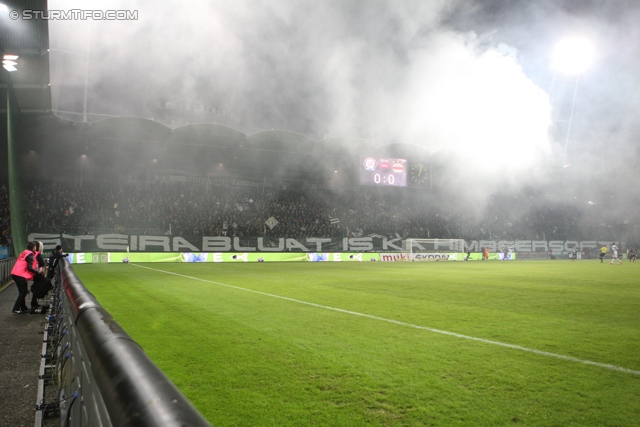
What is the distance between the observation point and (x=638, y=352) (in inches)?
207

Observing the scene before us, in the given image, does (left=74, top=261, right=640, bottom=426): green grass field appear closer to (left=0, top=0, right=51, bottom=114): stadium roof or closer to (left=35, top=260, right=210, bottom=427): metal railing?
(left=35, top=260, right=210, bottom=427): metal railing

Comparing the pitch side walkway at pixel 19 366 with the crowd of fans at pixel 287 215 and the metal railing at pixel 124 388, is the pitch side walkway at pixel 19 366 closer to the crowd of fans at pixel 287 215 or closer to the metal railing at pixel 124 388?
the metal railing at pixel 124 388

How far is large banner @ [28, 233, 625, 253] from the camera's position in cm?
2666

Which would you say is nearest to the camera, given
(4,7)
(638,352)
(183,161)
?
(638,352)

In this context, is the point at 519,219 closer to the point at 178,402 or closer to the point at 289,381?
the point at 289,381

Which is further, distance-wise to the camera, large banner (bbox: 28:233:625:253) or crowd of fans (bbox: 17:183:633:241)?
crowd of fans (bbox: 17:183:633:241)

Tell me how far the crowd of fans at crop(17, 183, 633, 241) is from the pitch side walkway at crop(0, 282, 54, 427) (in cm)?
2045

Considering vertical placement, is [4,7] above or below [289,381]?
above

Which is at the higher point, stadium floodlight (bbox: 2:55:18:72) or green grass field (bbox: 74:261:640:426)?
stadium floodlight (bbox: 2:55:18:72)

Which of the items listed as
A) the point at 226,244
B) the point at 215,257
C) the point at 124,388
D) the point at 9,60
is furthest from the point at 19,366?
the point at 226,244

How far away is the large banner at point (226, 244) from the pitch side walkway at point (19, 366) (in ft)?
60.7

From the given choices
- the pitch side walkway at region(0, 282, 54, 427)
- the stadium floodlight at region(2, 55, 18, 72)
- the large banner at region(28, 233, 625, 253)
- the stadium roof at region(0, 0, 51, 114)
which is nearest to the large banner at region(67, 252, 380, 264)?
the large banner at region(28, 233, 625, 253)

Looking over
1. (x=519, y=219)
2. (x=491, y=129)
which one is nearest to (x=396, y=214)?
(x=519, y=219)

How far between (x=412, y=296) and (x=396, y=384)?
6.90 meters
